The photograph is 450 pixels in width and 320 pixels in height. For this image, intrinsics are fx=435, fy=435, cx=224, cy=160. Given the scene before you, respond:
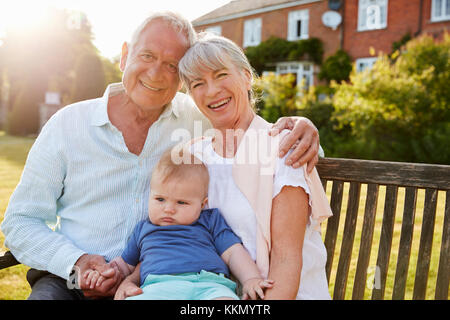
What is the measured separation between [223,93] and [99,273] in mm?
1207

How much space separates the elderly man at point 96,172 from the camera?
8.23ft

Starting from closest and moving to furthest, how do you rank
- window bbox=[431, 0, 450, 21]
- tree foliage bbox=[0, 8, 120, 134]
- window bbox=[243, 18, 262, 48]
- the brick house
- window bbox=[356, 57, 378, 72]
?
window bbox=[431, 0, 450, 21], the brick house, window bbox=[356, 57, 378, 72], window bbox=[243, 18, 262, 48], tree foliage bbox=[0, 8, 120, 134]

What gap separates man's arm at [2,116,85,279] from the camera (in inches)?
96.4

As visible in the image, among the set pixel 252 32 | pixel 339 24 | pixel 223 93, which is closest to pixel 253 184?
pixel 223 93

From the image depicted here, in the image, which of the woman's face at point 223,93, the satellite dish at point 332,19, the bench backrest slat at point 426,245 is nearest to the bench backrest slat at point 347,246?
the bench backrest slat at point 426,245

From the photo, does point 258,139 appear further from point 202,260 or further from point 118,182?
point 118,182

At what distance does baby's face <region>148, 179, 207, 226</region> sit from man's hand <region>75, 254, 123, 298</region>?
1.18ft

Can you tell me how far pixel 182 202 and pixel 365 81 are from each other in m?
10.8

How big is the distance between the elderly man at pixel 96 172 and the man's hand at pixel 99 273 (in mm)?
22

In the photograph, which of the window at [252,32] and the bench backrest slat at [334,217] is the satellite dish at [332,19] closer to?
the window at [252,32]

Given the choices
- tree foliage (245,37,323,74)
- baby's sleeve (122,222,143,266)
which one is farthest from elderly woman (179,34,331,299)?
tree foliage (245,37,323,74)

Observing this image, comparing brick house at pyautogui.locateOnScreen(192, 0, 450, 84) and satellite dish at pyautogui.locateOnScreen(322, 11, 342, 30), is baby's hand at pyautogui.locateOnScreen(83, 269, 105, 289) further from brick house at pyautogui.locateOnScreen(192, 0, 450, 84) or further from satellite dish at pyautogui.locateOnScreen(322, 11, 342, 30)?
satellite dish at pyautogui.locateOnScreen(322, 11, 342, 30)

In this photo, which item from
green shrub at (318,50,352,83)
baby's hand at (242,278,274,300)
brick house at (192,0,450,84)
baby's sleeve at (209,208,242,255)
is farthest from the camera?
green shrub at (318,50,352,83)
